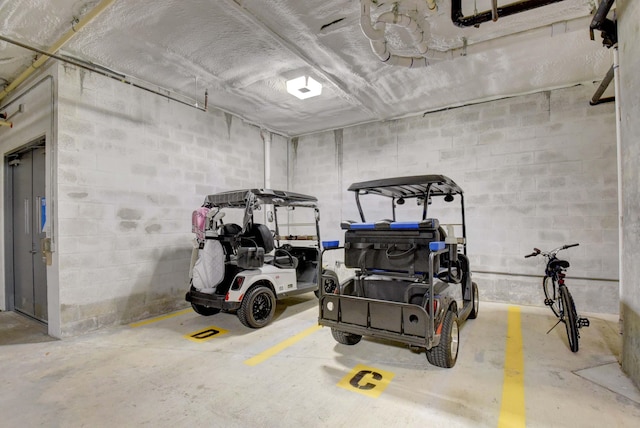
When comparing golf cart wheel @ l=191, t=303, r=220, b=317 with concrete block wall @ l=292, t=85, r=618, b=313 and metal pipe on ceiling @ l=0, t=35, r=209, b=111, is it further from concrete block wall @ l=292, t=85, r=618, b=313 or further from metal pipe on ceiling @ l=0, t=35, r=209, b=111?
concrete block wall @ l=292, t=85, r=618, b=313

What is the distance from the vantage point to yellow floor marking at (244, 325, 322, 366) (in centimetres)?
293

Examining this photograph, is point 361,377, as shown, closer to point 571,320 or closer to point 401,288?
point 401,288

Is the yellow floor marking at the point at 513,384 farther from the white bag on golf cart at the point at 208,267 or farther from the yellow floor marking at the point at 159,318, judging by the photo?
the yellow floor marking at the point at 159,318

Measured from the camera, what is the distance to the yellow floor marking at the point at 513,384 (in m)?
2.05

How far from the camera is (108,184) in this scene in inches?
159

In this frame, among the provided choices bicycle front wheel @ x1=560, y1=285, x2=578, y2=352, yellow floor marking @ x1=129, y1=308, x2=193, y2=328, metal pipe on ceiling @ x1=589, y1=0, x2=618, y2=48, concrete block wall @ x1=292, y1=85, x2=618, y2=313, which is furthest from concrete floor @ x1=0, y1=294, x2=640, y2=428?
metal pipe on ceiling @ x1=589, y1=0, x2=618, y2=48

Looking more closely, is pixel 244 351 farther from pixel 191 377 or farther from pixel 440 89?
pixel 440 89

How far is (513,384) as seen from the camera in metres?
2.49

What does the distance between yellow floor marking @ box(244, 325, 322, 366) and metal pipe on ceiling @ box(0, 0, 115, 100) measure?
133 inches

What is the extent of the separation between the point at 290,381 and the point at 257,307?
1485 mm

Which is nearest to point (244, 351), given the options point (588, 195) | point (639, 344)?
point (639, 344)

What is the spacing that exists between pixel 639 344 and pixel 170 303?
518cm

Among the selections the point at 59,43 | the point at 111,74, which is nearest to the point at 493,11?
the point at 59,43

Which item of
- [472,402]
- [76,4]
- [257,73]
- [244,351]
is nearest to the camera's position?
[472,402]
